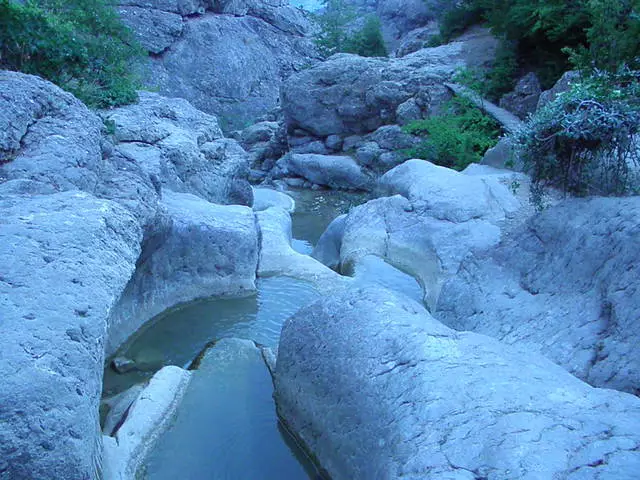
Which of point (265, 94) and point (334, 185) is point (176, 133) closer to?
point (334, 185)

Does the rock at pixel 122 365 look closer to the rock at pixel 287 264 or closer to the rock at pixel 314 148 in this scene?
the rock at pixel 287 264

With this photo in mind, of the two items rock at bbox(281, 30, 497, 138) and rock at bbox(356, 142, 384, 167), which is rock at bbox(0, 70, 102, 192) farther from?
rock at bbox(281, 30, 497, 138)

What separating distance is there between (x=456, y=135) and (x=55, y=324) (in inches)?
496

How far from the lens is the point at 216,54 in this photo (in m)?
26.9

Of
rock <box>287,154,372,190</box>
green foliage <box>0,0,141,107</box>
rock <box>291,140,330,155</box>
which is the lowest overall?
rock <box>287,154,372,190</box>

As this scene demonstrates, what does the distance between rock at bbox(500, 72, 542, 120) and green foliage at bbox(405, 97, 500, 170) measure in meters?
0.78

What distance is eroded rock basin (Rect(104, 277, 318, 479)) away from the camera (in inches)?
193

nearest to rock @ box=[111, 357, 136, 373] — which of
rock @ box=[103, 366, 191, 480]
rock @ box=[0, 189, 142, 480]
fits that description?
rock @ box=[103, 366, 191, 480]

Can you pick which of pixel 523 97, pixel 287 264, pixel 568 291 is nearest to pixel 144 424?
pixel 568 291

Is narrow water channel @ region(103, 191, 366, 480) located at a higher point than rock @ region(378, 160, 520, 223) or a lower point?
lower

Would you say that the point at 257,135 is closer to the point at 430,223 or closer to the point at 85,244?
the point at 430,223

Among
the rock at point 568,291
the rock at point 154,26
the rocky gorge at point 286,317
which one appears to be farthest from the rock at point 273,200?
the rock at point 154,26

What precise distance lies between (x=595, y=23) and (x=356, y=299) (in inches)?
328

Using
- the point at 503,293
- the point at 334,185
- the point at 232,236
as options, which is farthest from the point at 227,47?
the point at 503,293
